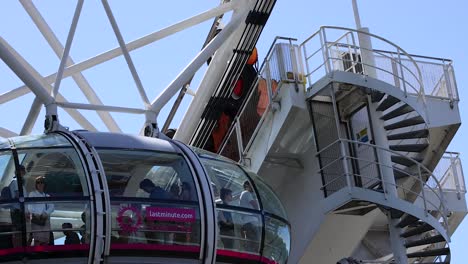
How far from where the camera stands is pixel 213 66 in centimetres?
3070

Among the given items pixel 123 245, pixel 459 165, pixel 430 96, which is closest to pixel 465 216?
pixel 459 165

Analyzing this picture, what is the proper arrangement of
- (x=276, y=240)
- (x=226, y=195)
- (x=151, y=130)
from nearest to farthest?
(x=226, y=195), (x=276, y=240), (x=151, y=130)

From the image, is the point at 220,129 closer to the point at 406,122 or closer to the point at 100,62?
the point at 100,62

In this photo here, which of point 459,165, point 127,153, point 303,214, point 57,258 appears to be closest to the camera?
point 57,258

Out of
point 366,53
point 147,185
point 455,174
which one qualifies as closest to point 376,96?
point 366,53

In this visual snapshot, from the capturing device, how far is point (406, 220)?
25656mm

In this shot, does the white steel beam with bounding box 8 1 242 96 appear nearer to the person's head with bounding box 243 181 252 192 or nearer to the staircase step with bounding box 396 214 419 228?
the staircase step with bounding box 396 214 419 228

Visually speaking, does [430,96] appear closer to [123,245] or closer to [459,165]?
[459,165]

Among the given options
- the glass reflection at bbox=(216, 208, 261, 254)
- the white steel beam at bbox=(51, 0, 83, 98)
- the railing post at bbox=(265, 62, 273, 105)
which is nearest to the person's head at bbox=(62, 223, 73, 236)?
the glass reflection at bbox=(216, 208, 261, 254)

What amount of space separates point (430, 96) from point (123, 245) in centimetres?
1102

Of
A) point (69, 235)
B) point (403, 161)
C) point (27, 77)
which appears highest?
point (27, 77)

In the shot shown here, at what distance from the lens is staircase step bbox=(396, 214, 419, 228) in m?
25.6

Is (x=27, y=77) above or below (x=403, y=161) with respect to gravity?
above

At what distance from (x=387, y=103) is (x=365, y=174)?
1603 millimetres
